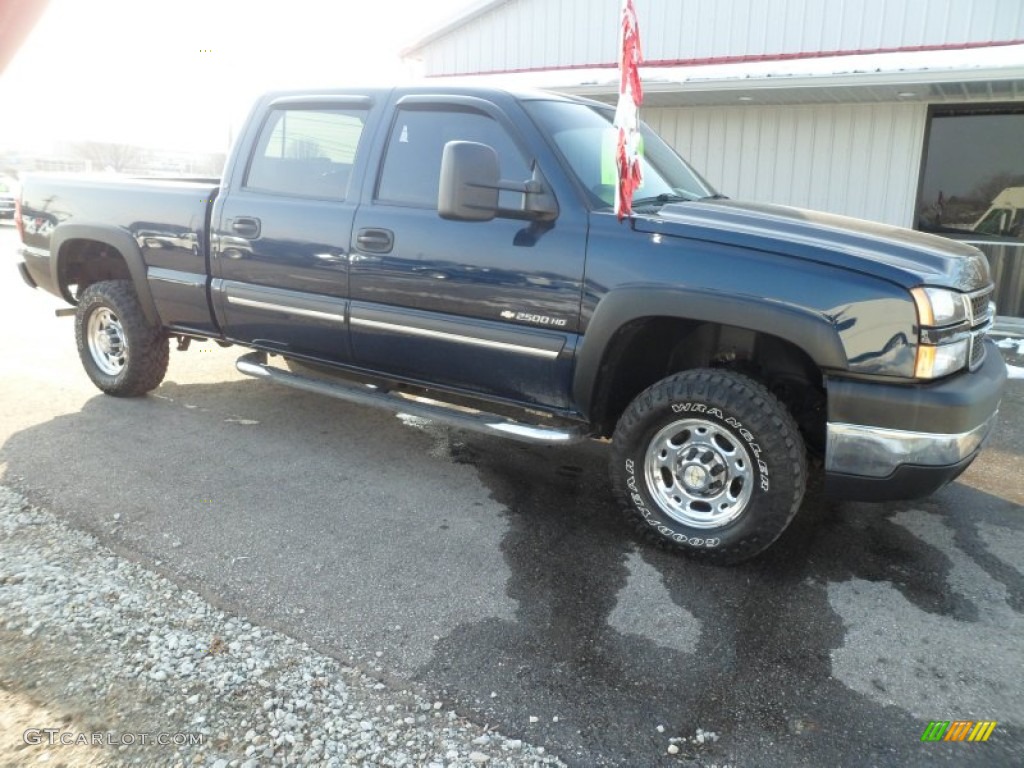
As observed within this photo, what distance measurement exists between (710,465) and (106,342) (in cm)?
431

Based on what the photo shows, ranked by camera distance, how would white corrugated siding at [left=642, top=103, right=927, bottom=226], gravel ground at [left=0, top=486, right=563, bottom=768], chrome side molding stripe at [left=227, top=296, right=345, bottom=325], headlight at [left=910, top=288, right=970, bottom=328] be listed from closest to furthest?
gravel ground at [left=0, top=486, right=563, bottom=768]
headlight at [left=910, top=288, right=970, bottom=328]
chrome side molding stripe at [left=227, top=296, right=345, bottom=325]
white corrugated siding at [left=642, top=103, right=927, bottom=226]

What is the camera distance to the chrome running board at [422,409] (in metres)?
3.84

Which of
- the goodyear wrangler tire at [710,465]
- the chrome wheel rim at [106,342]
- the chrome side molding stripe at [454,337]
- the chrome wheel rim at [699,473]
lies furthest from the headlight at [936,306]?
the chrome wheel rim at [106,342]

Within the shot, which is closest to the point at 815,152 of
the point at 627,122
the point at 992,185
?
the point at 992,185

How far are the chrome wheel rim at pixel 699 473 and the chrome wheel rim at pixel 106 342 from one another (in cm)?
384

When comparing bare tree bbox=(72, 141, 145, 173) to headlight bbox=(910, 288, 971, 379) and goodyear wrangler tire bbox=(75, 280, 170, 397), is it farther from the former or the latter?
headlight bbox=(910, 288, 971, 379)

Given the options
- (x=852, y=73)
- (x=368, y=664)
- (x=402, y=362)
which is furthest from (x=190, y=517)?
(x=852, y=73)

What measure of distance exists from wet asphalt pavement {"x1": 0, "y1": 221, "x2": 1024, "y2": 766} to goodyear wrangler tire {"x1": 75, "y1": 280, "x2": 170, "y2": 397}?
0.32 meters

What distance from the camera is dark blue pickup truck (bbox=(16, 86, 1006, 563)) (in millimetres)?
3199

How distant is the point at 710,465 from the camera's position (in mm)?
3588

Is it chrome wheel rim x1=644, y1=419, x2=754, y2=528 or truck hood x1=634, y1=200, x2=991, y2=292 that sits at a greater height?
truck hood x1=634, y1=200, x2=991, y2=292

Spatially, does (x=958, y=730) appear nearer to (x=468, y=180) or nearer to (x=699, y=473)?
(x=699, y=473)

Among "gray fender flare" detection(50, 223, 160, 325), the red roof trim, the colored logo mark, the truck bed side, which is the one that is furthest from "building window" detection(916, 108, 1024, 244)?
"gray fender flare" detection(50, 223, 160, 325)

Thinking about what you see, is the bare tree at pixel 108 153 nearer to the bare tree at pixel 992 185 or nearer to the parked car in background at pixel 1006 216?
the bare tree at pixel 992 185
